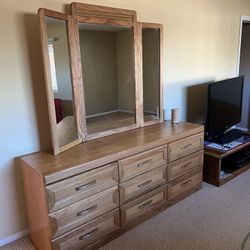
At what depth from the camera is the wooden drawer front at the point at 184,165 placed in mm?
2303

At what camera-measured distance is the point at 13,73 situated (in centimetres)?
180

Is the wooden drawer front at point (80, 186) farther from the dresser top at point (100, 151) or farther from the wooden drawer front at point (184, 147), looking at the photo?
the wooden drawer front at point (184, 147)

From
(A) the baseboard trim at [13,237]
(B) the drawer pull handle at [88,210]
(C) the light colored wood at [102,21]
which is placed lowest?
(A) the baseboard trim at [13,237]

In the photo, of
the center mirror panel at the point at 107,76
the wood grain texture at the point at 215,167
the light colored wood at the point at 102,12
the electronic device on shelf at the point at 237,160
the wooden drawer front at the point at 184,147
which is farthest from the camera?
the electronic device on shelf at the point at 237,160

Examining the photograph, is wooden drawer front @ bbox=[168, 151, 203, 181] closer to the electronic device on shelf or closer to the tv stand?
the tv stand

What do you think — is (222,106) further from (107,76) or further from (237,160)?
(107,76)

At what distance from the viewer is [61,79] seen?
6.18 feet

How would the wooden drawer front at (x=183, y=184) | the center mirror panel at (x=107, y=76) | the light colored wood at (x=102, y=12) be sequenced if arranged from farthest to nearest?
the wooden drawer front at (x=183, y=184)
the center mirror panel at (x=107, y=76)
the light colored wood at (x=102, y=12)

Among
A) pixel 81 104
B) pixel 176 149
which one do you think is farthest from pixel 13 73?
pixel 176 149

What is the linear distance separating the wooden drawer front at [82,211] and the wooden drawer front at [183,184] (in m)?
0.67

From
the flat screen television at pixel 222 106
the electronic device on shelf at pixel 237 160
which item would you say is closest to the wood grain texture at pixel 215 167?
the electronic device on shelf at pixel 237 160

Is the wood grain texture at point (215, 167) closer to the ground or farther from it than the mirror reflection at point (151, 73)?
closer to the ground

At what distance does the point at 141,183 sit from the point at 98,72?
1021mm

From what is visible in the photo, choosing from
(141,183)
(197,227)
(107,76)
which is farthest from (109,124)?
(197,227)
